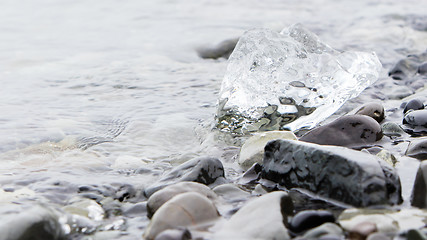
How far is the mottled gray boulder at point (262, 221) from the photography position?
5.77 feet

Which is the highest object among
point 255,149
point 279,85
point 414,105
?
point 279,85

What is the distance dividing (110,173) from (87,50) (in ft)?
11.8

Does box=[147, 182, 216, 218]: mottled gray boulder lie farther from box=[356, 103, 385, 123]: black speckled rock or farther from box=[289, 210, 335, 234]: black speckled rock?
box=[356, 103, 385, 123]: black speckled rock

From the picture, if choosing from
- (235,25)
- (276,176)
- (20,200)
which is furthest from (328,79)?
(235,25)

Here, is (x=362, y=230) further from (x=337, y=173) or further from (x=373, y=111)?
(x=373, y=111)

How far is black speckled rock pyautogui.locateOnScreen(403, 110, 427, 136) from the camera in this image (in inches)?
120

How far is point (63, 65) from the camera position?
536 cm

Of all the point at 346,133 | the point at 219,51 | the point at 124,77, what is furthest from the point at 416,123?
the point at 219,51

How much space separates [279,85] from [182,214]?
5.61 ft

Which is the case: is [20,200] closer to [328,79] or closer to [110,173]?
[110,173]

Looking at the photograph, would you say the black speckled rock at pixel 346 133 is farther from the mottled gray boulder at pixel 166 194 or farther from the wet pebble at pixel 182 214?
the wet pebble at pixel 182 214

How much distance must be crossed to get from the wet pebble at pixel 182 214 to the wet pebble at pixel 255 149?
699mm

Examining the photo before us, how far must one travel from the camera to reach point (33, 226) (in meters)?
1.75

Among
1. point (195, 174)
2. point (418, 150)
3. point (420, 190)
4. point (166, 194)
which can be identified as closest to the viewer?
point (420, 190)
